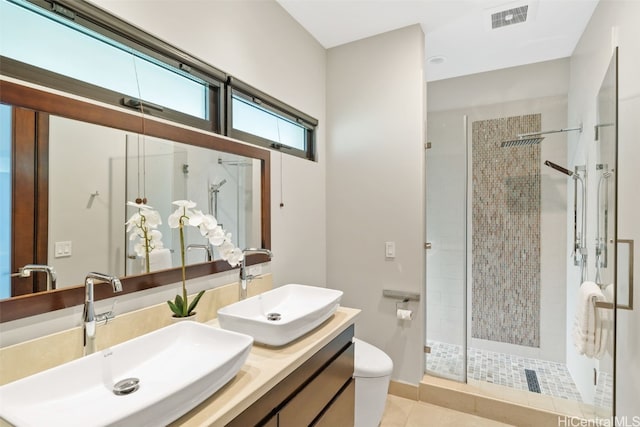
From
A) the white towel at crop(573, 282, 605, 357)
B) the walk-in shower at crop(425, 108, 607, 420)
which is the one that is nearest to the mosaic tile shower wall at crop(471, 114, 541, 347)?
the walk-in shower at crop(425, 108, 607, 420)

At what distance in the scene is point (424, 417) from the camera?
2203 mm

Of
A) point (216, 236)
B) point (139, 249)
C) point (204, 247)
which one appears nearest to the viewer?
point (139, 249)

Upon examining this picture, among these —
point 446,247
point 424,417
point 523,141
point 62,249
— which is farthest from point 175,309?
point 523,141

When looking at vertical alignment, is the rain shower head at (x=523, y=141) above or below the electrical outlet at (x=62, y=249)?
above

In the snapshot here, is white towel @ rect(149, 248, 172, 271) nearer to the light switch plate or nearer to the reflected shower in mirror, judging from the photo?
the reflected shower in mirror

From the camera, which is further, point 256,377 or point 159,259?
point 159,259

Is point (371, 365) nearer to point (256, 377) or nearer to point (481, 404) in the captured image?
point (481, 404)

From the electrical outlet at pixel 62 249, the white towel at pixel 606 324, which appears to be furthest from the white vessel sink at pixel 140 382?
the white towel at pixel 606 324

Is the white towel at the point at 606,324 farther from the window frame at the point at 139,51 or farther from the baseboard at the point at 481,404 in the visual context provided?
the window frame at the point at 139,51

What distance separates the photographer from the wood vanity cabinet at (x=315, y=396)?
3.35 feet

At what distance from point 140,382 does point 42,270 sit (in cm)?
47

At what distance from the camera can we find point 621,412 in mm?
1492

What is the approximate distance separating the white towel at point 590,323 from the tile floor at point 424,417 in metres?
0.80

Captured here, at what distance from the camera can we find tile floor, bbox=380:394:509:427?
213cm
